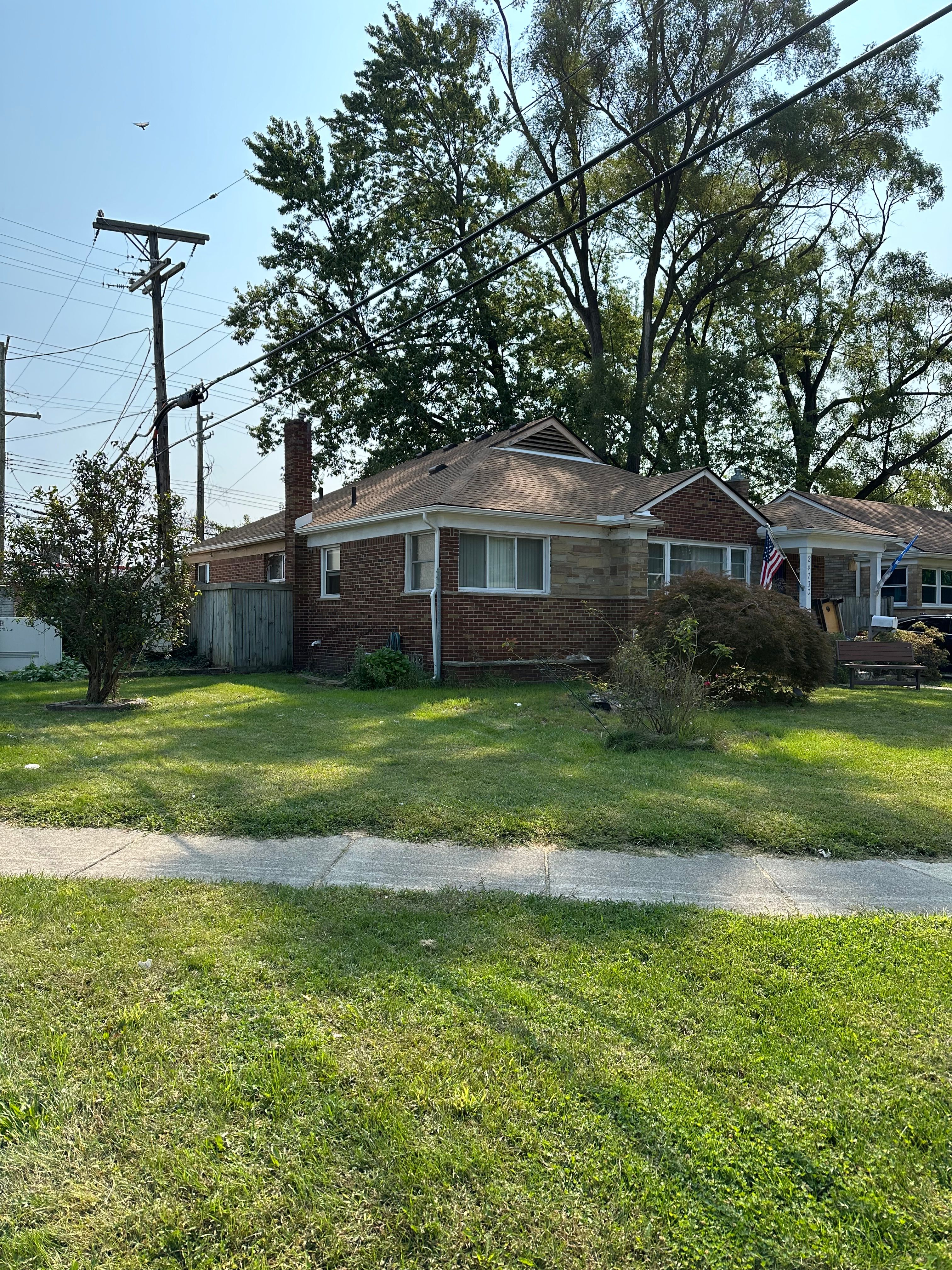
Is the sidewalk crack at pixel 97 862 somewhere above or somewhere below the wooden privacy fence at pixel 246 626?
below

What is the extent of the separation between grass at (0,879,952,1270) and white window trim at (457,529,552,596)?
12170mm

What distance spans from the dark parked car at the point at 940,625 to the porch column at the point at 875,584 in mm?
901

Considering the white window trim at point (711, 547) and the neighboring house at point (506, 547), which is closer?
the neighboring house at point (506, 547)

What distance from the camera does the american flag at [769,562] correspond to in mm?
18375

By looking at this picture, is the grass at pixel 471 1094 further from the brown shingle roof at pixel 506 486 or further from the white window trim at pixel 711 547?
the white window trim at pixel 711 547

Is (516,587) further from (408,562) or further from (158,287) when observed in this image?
(158,287)

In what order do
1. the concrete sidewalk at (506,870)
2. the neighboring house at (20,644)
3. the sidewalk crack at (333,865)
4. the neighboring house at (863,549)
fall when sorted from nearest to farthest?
the concrete sidewalk at (506,870) < the sidewalk crack at (333,865) < the neighboring house at (20,644) < the neighboring house at (863,549)

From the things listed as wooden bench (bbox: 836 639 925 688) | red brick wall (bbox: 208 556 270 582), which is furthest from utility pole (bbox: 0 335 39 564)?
wooden bench (bbox: 836 639 925 688)

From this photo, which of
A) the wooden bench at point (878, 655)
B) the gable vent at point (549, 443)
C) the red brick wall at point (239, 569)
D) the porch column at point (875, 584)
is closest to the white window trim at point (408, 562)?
the gable vent at point (549, 443)

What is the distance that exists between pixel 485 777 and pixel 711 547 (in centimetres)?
1298

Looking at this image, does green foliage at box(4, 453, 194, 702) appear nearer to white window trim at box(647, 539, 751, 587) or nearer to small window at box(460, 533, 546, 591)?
small window at box(460, 533, 546, 591)

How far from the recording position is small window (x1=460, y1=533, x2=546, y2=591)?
16.6 metres

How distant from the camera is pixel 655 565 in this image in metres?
18.7

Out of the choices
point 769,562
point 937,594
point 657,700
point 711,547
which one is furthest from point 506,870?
point 937,594
